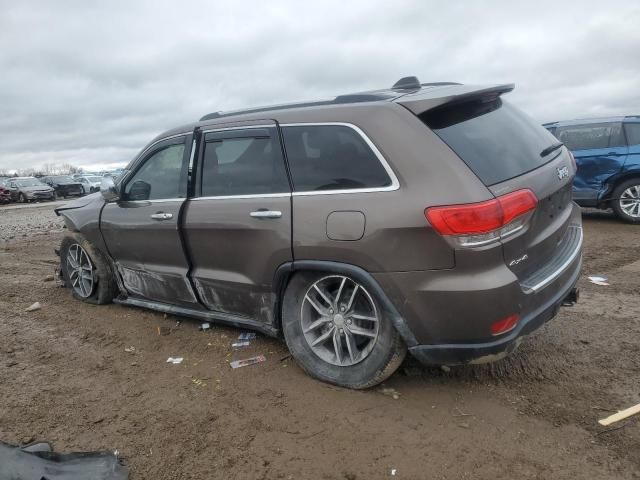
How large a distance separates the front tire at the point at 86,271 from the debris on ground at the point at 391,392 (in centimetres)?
314

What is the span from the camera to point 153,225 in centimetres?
412

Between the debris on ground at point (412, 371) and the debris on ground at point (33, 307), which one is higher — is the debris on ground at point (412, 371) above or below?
below

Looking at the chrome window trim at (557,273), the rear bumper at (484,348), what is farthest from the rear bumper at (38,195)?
the chrome window trim at (557,273)

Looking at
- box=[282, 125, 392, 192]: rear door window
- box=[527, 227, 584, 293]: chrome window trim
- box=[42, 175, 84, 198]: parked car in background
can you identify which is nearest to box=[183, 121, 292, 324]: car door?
box=[282, 125, 392, 192]: rear door window

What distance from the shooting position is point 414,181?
2750 mm

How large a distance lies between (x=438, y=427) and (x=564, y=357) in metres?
1.29

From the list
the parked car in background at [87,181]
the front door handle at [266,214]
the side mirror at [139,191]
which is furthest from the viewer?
the parked car in background at [87,181]

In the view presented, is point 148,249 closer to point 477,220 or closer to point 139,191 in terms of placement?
point 139,191

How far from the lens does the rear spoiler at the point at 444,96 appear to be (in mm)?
2898

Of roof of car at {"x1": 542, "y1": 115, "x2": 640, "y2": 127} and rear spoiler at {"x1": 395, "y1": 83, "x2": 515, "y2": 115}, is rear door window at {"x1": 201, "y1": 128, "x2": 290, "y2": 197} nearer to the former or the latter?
rear spoiler at {"x1": 395, "y1": 83, "x2": 515, "y2": 115}

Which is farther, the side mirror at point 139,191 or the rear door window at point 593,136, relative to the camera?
the rear door window at point 593,136

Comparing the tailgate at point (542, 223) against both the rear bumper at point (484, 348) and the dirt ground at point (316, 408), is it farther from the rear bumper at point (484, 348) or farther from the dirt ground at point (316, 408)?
the dirt ground at point (316, 408)

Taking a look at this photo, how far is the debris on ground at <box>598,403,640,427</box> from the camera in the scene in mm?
2705

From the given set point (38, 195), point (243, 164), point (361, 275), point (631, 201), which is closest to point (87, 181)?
point (38, 195)
